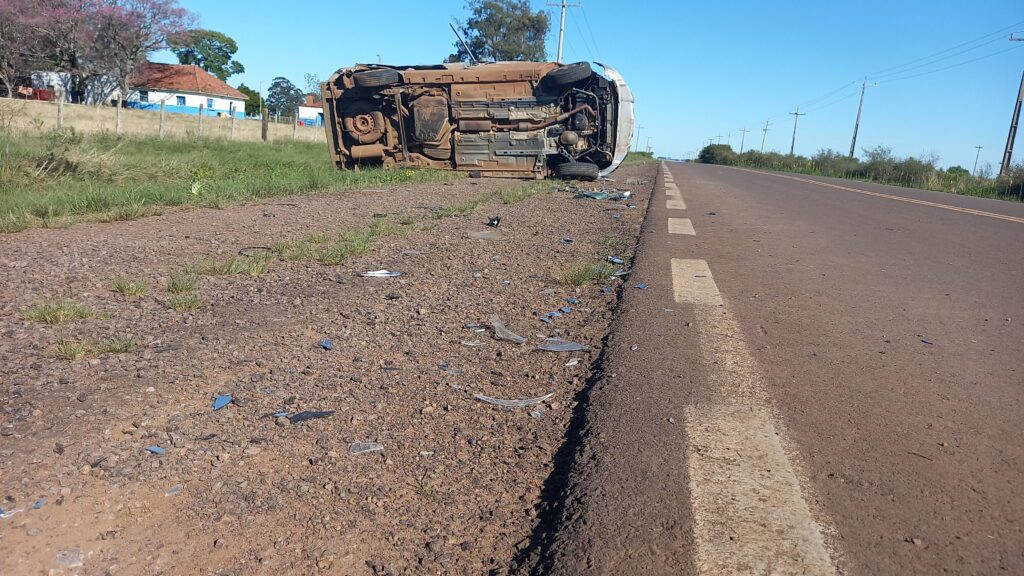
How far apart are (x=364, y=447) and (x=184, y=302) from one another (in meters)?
1.95

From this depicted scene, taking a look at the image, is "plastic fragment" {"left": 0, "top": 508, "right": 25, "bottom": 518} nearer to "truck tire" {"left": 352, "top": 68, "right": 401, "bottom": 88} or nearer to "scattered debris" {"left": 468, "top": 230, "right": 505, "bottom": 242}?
"scattered debris" {"left": 468, "top": 230, "right": 505, "bottom": 242}

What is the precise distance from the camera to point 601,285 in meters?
4.88

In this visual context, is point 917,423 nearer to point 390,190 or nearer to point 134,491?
point 134,491

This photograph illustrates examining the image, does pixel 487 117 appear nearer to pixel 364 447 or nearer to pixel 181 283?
pixel 181 283

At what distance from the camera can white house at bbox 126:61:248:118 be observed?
55.0m

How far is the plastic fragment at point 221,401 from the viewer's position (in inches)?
101

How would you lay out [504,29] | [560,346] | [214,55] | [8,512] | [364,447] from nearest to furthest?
[8,512], [364,447], [560,346], [504,29], [214,55]

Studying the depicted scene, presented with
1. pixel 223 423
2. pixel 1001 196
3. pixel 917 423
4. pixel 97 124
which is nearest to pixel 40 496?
pixel 223 423

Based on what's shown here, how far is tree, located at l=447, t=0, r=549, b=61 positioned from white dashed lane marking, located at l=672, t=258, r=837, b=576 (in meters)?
51.3

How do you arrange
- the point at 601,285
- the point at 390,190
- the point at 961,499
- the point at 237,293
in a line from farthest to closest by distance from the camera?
the point at 390,190
the point at 601,285
the point at 237,293
the point at 961,499

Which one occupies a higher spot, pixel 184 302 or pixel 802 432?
pixel 802 432

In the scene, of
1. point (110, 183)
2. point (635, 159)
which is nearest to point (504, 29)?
point (635, 159)

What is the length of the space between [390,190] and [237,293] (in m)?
6.81

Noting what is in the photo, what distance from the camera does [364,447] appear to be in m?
2.35
